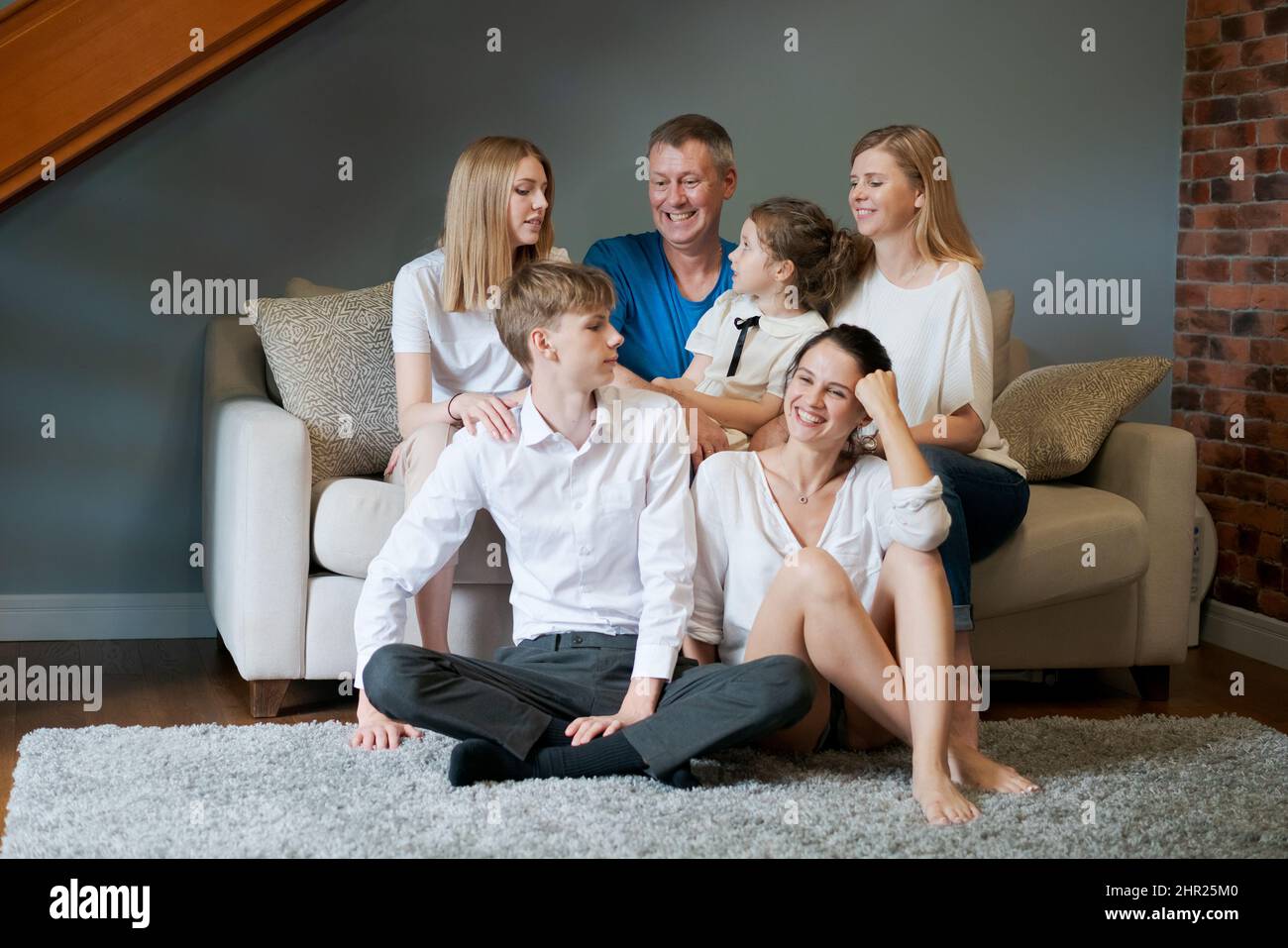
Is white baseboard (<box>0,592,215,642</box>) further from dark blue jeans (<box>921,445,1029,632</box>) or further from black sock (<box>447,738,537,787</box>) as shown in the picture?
dark blue jeans (<box>921,445,1029,632</box>)

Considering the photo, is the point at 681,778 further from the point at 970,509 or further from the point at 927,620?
the point at 970,509

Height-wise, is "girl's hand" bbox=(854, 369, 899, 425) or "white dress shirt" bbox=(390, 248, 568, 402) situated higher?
"white dress shirt" bbox=(390, 248, 568, 402)

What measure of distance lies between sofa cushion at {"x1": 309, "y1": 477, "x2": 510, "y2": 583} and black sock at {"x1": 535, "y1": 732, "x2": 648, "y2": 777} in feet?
1.98

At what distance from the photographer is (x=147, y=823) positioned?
2.03m

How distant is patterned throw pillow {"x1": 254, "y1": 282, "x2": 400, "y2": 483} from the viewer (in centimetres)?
298

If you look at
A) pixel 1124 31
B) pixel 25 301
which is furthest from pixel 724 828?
pixel 1124 31

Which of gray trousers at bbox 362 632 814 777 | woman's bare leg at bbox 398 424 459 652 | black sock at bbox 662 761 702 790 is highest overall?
woman's bare leg at bbox 398 424 459 652

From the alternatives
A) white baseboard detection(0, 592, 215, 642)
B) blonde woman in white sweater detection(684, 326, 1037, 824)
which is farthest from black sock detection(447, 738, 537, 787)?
white baseboard detection(0, 592, 215, 642)

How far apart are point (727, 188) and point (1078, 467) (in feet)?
3.13

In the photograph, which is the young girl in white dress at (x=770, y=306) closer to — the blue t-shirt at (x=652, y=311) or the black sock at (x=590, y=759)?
the blue t-shirt at (x=652, y=311)

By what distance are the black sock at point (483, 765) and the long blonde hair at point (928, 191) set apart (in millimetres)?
1203

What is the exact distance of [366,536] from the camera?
2738mm

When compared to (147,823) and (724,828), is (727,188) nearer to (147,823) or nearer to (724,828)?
(724,828)

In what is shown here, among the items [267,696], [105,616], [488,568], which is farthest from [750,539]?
[105,616]
